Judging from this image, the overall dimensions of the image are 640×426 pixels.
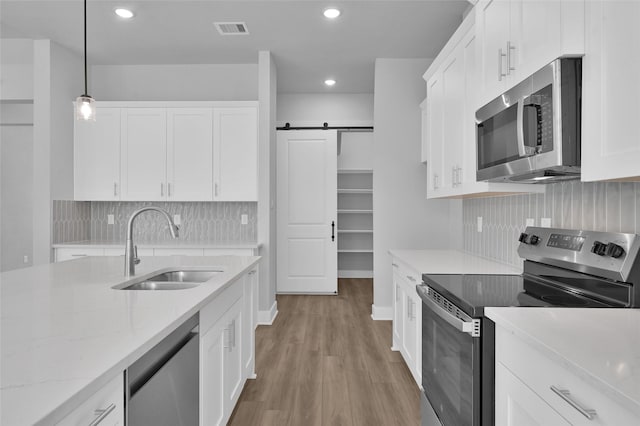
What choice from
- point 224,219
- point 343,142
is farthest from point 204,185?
point 343,142

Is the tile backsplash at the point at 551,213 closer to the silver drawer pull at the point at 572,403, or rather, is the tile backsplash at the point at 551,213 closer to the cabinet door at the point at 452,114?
the cabinet door at the point at 452,114

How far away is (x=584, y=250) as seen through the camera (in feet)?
5.32

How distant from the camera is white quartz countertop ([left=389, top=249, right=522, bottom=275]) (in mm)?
2381

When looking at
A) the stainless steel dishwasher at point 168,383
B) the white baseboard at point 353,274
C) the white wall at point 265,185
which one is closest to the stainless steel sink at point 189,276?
the stainless steel dishwasher at point 168,383

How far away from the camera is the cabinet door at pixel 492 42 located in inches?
76.7

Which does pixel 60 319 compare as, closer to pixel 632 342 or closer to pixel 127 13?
pixel 632 342

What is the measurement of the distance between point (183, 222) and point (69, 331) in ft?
12.6

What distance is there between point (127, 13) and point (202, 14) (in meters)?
0.65

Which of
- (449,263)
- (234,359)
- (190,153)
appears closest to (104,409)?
(234,359)

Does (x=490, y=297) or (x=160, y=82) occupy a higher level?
(x=160, y=82)

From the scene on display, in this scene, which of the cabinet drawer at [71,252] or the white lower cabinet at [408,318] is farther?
the cabinet drawer at [71,252]

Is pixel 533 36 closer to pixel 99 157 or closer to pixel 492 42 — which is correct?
pixel 492 42

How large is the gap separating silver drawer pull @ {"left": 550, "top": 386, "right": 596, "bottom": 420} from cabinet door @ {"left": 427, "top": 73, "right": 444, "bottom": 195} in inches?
84.3

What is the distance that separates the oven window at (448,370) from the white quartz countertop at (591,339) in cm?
22
